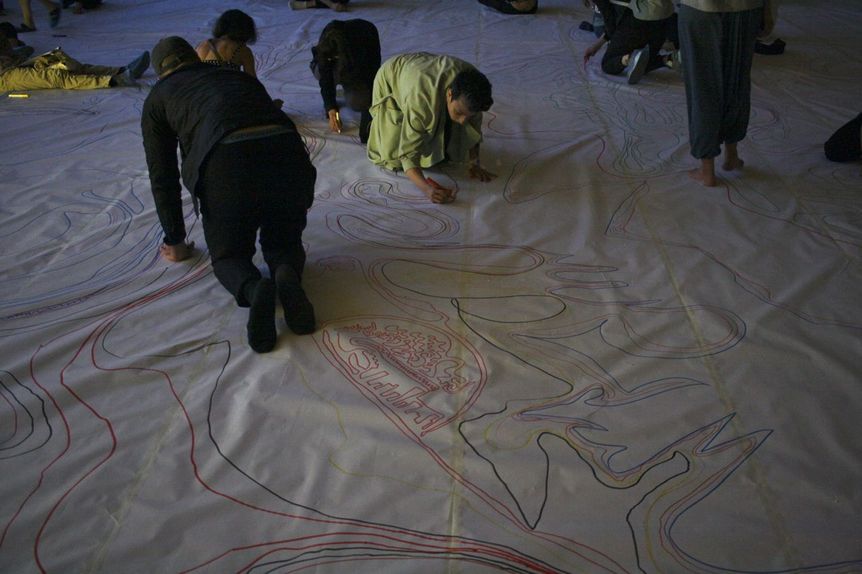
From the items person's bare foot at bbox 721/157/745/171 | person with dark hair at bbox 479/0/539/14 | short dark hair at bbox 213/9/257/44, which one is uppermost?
short dark hair at bbox 213/9/257/44

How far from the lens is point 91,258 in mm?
2227

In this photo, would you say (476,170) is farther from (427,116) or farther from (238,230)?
(238,230)

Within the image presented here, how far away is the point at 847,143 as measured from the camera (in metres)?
2.87

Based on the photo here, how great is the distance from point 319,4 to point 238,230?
14.8ft

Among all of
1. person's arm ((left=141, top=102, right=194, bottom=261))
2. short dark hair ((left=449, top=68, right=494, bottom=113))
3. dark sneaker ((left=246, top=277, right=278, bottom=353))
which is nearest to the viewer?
dark sneaker ((left=246, top=277, right=278, bottom=353))

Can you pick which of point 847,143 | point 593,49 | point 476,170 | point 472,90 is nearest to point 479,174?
point 476,170

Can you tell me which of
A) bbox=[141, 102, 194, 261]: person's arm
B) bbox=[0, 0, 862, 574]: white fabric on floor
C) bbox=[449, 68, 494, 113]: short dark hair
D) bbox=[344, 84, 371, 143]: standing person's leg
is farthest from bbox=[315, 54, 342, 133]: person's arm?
bbox=[141, 102, 194, 261]: person's arm

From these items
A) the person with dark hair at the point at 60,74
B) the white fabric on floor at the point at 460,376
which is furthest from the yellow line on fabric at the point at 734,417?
the person with dark hair at the point at 60,74

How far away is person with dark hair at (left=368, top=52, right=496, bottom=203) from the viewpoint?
2445 millimetres

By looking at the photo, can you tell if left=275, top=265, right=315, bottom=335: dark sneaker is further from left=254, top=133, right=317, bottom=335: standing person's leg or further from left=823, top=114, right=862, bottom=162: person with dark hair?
left=823, top=114, right=862, bottom=162: person with dark hair

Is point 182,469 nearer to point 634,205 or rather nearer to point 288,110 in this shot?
point 634,205

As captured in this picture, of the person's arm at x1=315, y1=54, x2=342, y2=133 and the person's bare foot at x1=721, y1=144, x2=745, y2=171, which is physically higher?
the person's arm at x1=315, y1=54, x2=342, y2=133

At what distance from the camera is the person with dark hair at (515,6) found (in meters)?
5.42

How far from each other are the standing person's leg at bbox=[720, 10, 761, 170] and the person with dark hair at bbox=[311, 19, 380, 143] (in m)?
1.63
